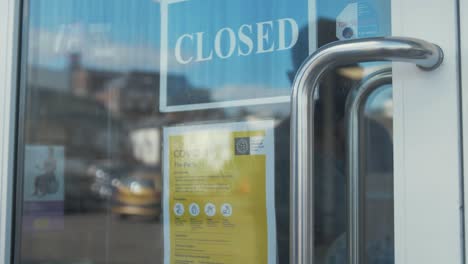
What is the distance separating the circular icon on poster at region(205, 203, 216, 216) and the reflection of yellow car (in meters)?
0.12

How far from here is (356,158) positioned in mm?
1076

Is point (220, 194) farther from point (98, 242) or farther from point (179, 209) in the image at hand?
point (98, 242)

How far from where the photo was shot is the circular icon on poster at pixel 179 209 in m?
1.33

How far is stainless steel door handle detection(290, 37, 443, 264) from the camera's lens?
879 millimetres

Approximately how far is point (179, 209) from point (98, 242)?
26 cm

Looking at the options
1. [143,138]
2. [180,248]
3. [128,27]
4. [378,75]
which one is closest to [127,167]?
[143,138]

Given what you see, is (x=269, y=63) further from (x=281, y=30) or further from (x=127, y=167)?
(x=127, y=167)

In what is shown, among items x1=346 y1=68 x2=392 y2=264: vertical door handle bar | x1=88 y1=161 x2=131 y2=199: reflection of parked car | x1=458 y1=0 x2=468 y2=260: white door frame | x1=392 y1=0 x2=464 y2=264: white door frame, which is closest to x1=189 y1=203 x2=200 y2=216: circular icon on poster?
x1=88 y1=161 x2=131 y2=199: reflection of parked car

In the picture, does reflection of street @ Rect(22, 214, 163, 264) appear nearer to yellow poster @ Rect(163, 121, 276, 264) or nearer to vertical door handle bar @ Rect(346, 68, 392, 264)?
yellow poster @ Rect(163, 121, 276, 264)

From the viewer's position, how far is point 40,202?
164 centimetres

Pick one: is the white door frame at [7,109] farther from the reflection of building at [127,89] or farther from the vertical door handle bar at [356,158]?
the vertical door handle bar at [356,158]

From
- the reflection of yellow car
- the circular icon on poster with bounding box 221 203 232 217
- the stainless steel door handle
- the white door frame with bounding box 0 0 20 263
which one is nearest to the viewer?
the stainless steel door handle

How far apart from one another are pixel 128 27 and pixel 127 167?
33 centimetres

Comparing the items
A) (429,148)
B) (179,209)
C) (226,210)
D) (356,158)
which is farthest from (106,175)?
(429,148)
